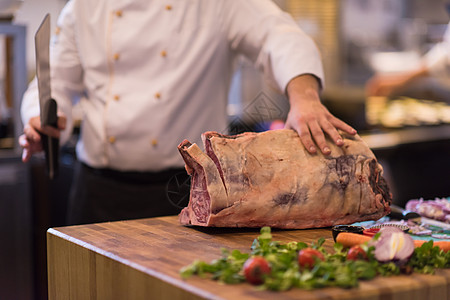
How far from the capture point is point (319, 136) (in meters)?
1.67

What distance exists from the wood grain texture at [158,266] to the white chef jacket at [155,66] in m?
0.53

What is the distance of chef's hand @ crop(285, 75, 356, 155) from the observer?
166 cm

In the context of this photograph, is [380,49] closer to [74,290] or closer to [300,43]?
[300,43]

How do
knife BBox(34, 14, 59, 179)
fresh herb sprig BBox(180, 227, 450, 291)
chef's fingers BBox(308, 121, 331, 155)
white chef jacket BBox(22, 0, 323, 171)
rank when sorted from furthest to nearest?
white chef jacket BBox(22, 0, 323, 171)
knife BBox(34, 14, 59, 179)
chef's fingers BBox(308, 121, 331, 155)
fresh herb sprig BBox(180, 227, 450, 291)

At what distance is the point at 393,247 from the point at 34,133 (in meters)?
1.26

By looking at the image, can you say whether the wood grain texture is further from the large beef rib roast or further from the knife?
the knife

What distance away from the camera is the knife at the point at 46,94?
5.88ft

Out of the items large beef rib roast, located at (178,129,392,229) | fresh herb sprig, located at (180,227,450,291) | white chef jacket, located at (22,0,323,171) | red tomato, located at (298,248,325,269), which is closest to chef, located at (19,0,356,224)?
white chef jacket, located at (22,0,323,171)

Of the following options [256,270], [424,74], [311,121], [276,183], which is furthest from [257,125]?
[424,74]

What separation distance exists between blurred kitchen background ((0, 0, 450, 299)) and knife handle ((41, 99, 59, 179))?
0.54 metres

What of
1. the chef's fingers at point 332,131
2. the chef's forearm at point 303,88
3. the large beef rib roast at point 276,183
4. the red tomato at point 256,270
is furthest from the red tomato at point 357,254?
the chef's forearm at point 303,88

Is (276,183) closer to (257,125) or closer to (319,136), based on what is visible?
(319,136)

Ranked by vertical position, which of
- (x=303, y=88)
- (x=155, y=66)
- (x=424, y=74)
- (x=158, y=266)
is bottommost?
(x=158, y=266)

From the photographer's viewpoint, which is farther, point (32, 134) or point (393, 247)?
point (32, 134)
